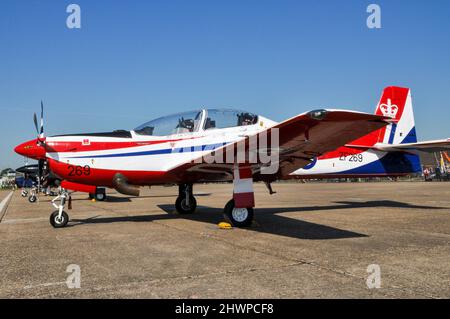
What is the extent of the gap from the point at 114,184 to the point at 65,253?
9.42 ft

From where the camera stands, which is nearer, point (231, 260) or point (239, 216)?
point (231, 260)

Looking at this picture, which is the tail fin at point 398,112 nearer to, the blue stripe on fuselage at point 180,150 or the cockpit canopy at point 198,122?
the cockpit canopy at point 198,122

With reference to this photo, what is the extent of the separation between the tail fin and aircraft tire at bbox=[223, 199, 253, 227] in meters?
6.77

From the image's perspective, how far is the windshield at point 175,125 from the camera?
8.34 m

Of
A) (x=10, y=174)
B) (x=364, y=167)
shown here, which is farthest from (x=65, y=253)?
(x=10, y=174)

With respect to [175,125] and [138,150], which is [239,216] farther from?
[138,150]

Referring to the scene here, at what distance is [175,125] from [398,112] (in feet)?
26.1

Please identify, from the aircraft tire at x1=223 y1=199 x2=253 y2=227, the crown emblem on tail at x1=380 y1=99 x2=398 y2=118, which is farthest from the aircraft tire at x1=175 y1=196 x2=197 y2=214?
the crown emblem on tail at x1=380 y1=99 x2=398 y2=118

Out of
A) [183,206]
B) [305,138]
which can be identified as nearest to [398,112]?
[305,138]

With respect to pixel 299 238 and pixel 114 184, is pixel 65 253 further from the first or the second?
pixel 299 238

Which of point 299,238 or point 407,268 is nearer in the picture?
point 407,268

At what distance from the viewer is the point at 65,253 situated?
5230mm

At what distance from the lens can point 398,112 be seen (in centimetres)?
1217

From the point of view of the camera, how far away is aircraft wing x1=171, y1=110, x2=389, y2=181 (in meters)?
5.12
